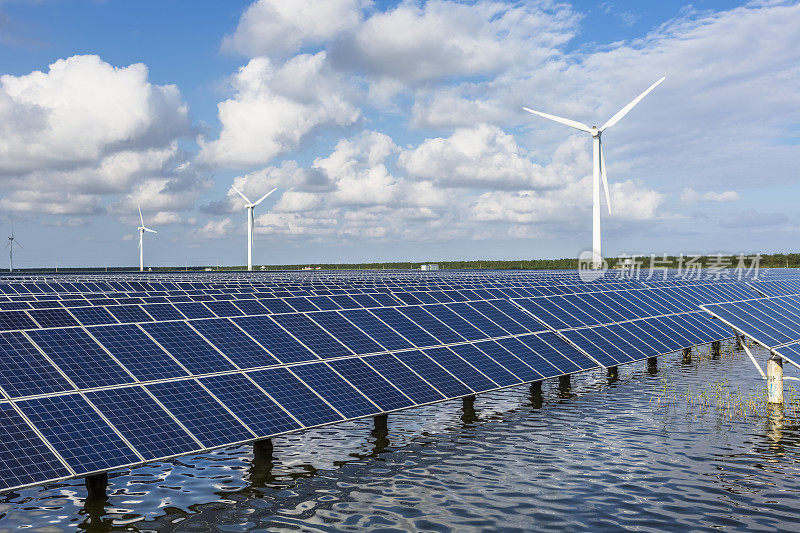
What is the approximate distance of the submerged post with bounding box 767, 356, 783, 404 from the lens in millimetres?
26534

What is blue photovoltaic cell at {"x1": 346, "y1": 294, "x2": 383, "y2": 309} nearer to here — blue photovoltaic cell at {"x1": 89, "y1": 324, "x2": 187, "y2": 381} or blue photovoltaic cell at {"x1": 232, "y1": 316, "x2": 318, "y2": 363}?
blue photovoltaic cell at {"x1": 232, "y1": 316, "x2": 318, "y2": 363}

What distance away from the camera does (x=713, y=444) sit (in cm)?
2141

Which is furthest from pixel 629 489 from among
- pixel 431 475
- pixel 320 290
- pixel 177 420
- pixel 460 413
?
pixel 320 290

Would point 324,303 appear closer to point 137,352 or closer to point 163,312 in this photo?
point 163,312

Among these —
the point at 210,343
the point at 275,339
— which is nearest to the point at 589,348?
the point at 275,339

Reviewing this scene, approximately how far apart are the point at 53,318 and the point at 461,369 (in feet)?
43.8

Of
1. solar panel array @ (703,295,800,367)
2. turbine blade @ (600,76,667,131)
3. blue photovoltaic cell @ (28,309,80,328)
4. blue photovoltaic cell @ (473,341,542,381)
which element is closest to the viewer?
blue photovoltaic cell @ (28,309,80,328)

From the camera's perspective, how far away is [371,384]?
21844 mm

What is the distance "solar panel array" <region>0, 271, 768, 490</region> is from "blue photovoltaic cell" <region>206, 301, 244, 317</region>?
2.9 inches

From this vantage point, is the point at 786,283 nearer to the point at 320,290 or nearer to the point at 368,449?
the point at 320,290

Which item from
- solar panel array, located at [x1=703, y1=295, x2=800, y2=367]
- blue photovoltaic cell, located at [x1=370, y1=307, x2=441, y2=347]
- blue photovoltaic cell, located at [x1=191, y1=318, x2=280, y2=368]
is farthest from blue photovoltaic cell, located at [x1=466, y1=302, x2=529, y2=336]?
blue photovoltaic cell, located at [x1=191, y1=318, x2=280, y2=368]

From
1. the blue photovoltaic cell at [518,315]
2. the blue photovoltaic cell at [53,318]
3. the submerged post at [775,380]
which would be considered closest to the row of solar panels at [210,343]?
the blue photovoltaic cell at [53,318]

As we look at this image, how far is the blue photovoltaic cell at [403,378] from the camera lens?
72.7 feet

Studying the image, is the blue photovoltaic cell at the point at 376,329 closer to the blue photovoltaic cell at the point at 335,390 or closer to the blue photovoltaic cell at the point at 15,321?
the blue photovoltaic cell at the point at 335,390
